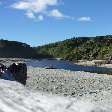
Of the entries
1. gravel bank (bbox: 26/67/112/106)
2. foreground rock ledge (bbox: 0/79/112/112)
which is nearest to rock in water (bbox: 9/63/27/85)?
gravel bank (bbox: 26/67/112/106)

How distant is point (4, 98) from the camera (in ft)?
17.9

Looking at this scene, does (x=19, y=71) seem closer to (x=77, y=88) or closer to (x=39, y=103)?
(x=77, y=88)

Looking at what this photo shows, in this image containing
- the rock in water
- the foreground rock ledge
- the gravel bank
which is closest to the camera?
the foreground rock ledge

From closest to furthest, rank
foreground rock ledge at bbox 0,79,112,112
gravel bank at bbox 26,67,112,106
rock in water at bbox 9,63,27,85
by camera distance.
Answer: foreground rock ledge at bbox 0,79,112,112, rock in water at bbox 9,63,27,85, gravel bank at bbox 26,67,112,106

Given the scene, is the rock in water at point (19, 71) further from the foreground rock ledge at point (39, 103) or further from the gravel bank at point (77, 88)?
the foreground rock ledge at point (39, 103)

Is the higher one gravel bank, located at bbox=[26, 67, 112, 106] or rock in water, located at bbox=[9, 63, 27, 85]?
rock in water, located at bbox=[9, 63, 27, 85]

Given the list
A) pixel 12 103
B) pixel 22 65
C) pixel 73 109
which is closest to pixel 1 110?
pixel 12 103

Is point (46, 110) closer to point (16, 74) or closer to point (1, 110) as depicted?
point (1, 110)

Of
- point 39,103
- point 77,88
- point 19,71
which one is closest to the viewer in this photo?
point 39,103

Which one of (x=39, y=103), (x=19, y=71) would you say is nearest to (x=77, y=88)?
(x=19, y=71)

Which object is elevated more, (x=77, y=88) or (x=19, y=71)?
(x=19, y=71)

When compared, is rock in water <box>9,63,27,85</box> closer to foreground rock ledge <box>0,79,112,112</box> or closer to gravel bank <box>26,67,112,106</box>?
gravel bank <box>26,67,112,106</box>

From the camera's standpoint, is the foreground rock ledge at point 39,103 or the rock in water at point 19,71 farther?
the rock in water at point 19,71

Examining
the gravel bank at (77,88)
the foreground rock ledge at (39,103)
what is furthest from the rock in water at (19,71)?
the foreground rock ledge at (39,103)
